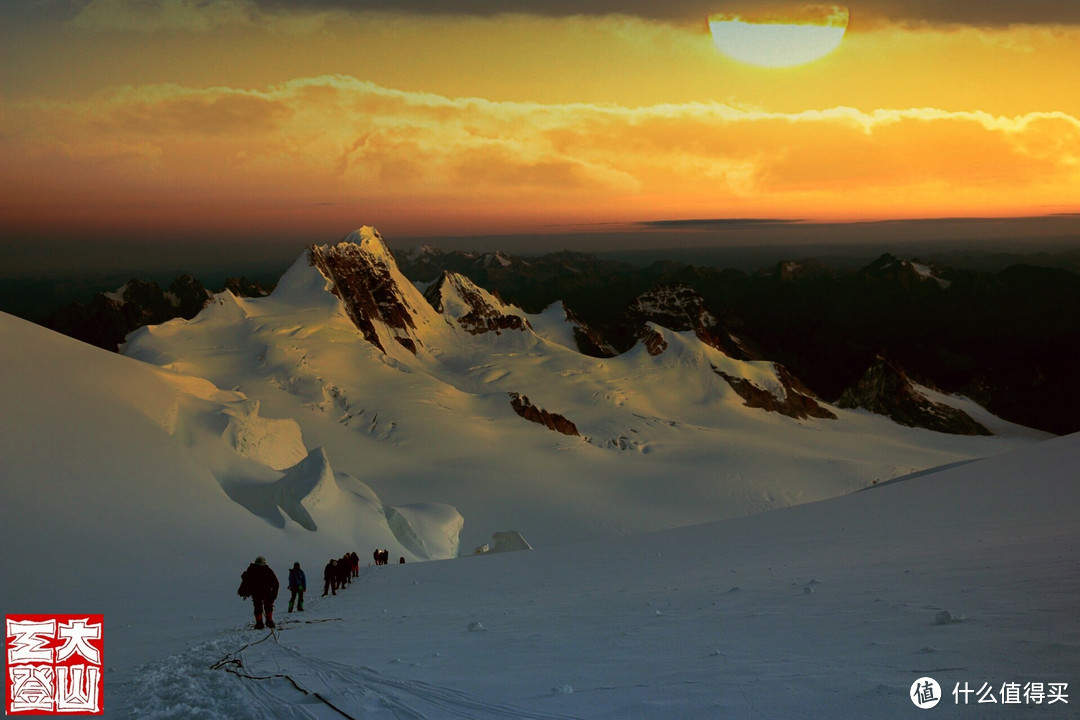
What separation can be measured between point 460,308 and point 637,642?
14397 cm

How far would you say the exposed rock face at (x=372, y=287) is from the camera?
359 ft

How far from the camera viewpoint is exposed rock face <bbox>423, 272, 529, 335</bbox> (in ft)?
450

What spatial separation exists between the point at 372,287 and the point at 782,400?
68.4 metres

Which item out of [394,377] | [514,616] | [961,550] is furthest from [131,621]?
[394,377]

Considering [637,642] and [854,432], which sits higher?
[854,432]

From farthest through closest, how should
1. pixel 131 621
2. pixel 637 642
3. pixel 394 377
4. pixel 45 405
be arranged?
1. pixel 394 377
2. pixel 45 405
3. pixel 131 621
4. pixel 637 642

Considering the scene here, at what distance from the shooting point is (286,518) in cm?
2759

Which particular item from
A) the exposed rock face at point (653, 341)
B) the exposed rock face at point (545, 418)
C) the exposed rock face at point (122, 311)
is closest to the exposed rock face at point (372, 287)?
the exposed rock face at point (545, 418)

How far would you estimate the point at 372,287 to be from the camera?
120 metres

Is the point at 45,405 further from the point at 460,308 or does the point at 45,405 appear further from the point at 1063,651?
the point at 460,308

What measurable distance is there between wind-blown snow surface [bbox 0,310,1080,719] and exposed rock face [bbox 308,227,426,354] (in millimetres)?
78169

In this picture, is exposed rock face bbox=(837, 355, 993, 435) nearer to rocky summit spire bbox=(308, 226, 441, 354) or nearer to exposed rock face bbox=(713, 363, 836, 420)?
exposed rock face bbox=(713, 363, 836, 420)

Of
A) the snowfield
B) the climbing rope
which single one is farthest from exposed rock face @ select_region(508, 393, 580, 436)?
the climbing rope

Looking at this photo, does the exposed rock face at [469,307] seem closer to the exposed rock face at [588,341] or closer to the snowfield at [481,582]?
the exposed rock face at [588,341]
